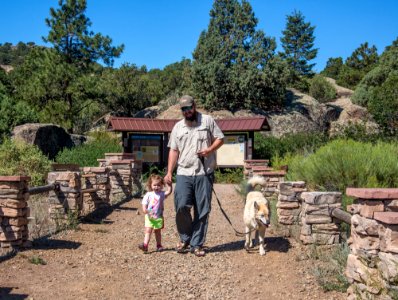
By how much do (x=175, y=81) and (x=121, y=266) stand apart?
123 feet

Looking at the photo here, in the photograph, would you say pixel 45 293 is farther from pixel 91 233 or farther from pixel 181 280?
pixel 91 233

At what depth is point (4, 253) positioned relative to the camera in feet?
21.7

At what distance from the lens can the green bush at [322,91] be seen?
36891 millimetres

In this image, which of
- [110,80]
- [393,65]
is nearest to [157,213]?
[110,80]

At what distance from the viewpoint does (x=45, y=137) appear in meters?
20.3

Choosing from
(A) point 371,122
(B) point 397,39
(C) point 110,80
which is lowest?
(A) point 371,122

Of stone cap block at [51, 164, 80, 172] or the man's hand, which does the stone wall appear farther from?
stone cap block at [51, 164, 80, 172]

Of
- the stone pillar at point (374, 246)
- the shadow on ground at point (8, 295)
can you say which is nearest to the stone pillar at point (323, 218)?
the stone pillar at point (374, 246)

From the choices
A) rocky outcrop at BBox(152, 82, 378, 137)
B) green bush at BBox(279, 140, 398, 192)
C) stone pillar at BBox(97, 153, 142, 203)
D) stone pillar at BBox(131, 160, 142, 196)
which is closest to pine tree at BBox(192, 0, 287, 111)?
rocky outcrop at BBox(152, 82, 378, 137)

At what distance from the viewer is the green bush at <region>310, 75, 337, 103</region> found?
36.9m

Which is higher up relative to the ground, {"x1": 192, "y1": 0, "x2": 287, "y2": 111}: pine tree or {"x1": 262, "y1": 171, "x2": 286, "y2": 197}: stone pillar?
{"x1": 192, "y1": 0, "x2": 287, "y2": 111}: pine tree

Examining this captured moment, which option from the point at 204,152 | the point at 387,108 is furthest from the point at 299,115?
the point at 204,152

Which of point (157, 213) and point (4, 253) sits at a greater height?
point (157, 213)

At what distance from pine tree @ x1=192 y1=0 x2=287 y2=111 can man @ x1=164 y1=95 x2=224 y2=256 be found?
2015cm
